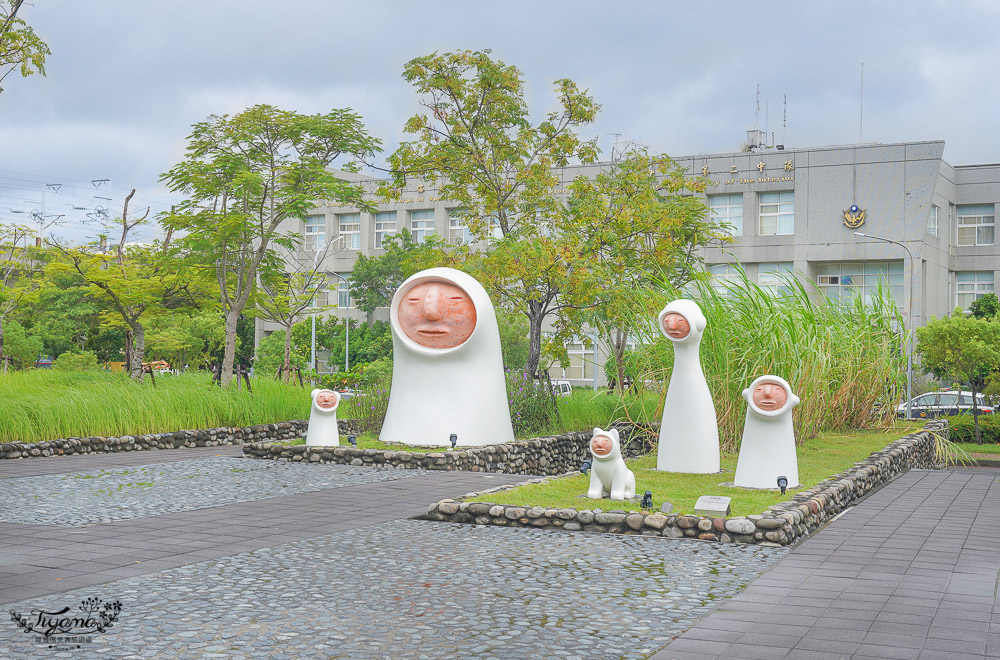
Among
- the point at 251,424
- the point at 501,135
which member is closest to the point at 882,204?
the point at 501,135

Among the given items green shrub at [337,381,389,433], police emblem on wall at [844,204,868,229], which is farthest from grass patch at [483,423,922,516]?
police emblem on wall at [844,204,868,229]

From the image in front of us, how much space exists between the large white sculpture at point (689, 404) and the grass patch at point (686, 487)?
20cm

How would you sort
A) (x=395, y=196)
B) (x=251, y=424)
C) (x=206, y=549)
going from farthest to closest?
(x=395, y=196)
(x=251, y=424)
(x=206, y=549)

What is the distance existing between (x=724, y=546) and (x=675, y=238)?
14.3 meters

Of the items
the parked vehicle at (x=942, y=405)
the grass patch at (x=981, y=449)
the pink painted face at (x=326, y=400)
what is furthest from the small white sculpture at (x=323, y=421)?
the parked vehicle at (x=942, y=405)

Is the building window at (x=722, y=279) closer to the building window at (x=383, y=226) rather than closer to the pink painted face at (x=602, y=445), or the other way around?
the pink painted face at (x=602, y=445)

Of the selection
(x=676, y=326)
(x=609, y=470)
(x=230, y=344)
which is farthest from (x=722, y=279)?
(x=230, y=344)

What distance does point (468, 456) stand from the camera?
13.0 meters

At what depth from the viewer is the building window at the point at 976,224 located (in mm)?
48312

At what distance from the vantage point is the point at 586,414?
1766cm

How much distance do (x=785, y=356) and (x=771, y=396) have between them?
3387 mm

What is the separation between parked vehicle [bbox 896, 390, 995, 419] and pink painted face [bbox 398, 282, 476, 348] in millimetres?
21091

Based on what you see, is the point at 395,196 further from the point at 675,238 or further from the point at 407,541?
the point at 407,541

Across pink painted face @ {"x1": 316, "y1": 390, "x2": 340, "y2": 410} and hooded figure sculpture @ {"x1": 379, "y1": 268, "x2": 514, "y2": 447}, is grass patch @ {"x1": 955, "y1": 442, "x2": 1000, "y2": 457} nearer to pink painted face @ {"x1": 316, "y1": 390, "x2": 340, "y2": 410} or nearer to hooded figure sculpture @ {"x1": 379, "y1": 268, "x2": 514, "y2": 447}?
hooded figure sculpture @ {"x1": 379, "y1": 268, "x2": 514, "y2": 447}
